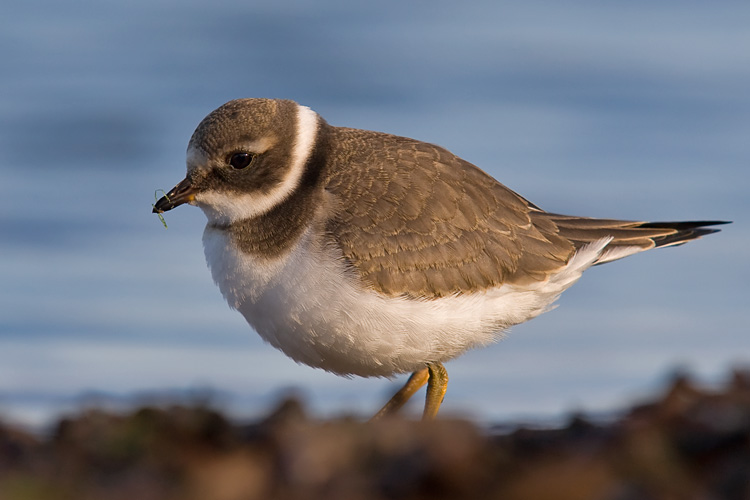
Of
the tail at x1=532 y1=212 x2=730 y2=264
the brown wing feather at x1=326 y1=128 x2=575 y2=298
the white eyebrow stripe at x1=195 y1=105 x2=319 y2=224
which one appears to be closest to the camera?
the brown wing feather at x1=326 y1=128 x2=575 y2=298

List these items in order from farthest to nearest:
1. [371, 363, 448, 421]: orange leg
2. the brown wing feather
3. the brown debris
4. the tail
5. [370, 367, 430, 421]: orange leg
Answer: the tail → [370, 367, 430, 421]: orange leg → [371, 363, 448, 421]: orange leg → the brown wing feather → the brown debris

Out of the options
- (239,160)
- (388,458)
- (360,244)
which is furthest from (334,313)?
(388,458)

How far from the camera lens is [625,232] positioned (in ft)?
23.1

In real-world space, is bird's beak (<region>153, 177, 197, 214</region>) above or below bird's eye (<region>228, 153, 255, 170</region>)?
below

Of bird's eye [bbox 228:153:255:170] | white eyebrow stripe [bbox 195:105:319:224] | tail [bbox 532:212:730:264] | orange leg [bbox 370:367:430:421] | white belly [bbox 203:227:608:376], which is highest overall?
bird's eye [bbox 228:153:255:170]

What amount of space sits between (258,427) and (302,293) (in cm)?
140

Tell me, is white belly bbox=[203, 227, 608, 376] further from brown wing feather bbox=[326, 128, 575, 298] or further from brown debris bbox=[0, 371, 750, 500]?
brown debris bbox=[0, 371, 750, 500]

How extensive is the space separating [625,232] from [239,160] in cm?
302

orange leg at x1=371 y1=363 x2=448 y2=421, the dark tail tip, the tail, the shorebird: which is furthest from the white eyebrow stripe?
the dark tail tip

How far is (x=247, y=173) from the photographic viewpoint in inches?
237

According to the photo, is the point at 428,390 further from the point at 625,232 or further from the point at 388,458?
the point at 388,458

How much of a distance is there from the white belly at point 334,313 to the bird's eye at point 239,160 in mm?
452

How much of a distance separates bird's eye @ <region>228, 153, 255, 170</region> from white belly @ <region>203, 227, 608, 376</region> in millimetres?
452

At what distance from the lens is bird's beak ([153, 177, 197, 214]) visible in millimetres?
6012
